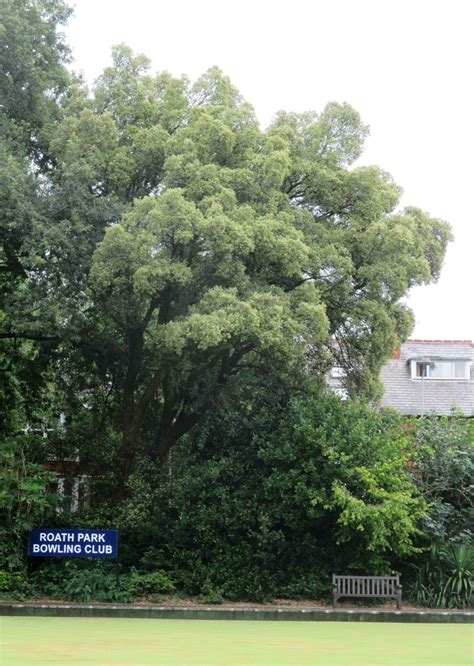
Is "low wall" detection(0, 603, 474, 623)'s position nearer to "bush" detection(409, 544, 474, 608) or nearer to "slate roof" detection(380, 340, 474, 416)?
"bush" detection(409, 544, 474, 608)

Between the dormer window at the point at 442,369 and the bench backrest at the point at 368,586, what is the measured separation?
74.3 ft

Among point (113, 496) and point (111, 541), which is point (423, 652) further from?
point (113, 496)

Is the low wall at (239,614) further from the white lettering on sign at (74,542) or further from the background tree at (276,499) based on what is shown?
the white lettering on sign at (74,542)

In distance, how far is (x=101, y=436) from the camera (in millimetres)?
23703

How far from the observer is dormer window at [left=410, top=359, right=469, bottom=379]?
4112 cm

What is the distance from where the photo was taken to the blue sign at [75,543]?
63.5 ft

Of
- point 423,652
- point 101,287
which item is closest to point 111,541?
point 101,287

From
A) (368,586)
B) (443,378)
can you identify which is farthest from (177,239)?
(443,378)

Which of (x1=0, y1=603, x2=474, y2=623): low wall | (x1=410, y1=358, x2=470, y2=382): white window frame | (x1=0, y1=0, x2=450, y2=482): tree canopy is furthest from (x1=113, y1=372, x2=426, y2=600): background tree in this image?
(x1=410, y1=358, x2=470, y2=382): white window frame

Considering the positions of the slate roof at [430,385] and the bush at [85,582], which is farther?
the slate roof at [430,385]

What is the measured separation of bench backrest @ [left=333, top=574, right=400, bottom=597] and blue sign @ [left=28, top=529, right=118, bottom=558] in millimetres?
4468

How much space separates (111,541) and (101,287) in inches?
199

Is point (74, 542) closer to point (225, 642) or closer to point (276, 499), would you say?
point (276, 499)

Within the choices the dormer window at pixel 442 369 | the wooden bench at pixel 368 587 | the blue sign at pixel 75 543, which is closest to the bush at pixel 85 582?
the blue sign at pixel 75 543
